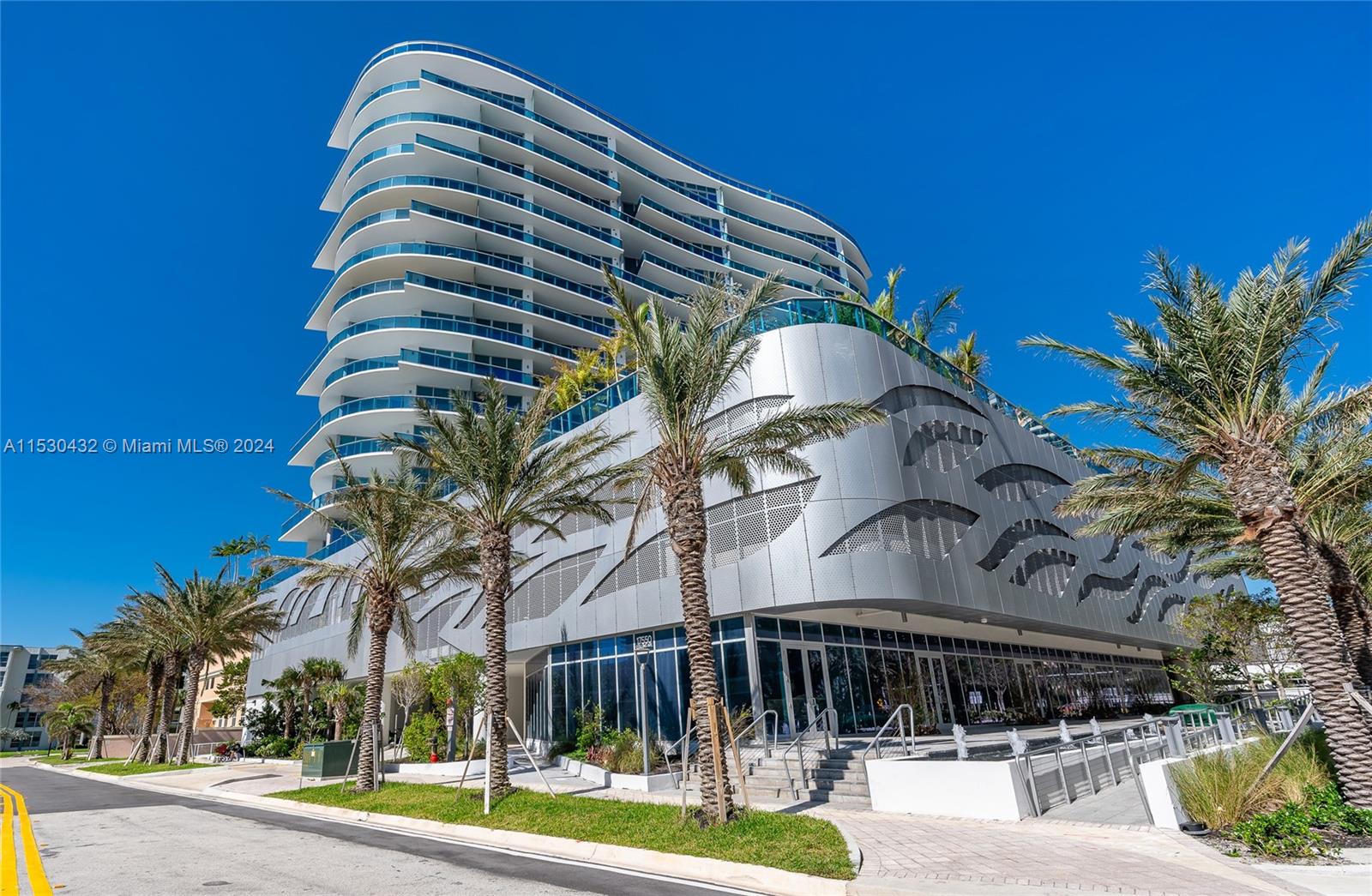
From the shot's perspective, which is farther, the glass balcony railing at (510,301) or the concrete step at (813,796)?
the glass balcony railing at (510,301)

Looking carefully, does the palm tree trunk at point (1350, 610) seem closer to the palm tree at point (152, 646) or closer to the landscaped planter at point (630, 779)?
the landscaped planter at point (630, 779)

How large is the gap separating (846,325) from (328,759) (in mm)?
22188

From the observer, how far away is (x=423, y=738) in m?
25.8

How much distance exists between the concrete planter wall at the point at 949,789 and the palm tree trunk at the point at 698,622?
126 inches

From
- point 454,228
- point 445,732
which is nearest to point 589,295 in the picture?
point 454,228

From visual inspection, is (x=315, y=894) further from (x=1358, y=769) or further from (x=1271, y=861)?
(x=1358, y=769)

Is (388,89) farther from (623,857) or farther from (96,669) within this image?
(623,857)

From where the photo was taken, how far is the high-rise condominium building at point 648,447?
21653 mm

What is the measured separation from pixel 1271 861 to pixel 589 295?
161 ft

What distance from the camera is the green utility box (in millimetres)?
23094

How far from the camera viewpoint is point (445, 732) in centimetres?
2642

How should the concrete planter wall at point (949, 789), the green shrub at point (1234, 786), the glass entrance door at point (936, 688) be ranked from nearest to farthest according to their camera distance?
the green shrub at point (1234, 786), the concrete planter wall at point (949, 789), the glass entrance door at point (936, 688)

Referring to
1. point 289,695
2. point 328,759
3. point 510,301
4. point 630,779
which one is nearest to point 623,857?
point 630,779

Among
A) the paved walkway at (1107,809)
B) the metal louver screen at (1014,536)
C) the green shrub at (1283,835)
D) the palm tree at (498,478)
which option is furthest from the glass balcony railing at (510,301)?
the green shrub at (1283,835)
